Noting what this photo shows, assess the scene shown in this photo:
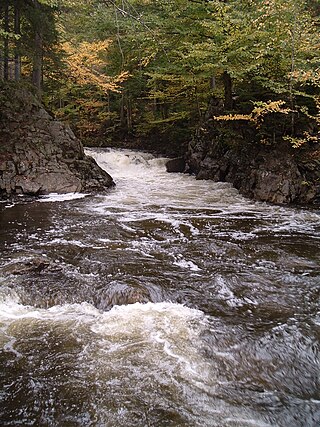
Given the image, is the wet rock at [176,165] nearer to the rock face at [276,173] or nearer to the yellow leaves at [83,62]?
the rock face at [276,173]

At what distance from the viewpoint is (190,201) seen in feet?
33.7

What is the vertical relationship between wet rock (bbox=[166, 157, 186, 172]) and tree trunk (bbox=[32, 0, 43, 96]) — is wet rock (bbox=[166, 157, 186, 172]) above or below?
below

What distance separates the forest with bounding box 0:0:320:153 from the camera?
9094 millimetres

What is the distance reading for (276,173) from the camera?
10180mm

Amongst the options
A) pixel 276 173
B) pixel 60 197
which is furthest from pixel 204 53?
pixel 60 197

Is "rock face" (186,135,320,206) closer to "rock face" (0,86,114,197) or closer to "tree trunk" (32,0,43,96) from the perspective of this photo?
"rock face" (0,86,114,197)

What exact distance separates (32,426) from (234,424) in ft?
5.20

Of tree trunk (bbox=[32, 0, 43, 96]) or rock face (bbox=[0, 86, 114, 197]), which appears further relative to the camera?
tree trunk (bbox=[32, 0, 43, 96])

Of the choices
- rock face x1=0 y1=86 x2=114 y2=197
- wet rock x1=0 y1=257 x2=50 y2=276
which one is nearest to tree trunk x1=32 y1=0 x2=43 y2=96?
rock face x1=0 y1=86 x2=114 y2=197

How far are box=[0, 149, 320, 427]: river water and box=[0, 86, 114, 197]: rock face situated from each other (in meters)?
2.76

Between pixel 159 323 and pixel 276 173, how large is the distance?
742 cm

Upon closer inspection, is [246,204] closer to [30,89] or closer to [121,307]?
[121,307]

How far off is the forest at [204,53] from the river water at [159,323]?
3221 millimetres

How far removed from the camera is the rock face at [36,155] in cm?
1035
